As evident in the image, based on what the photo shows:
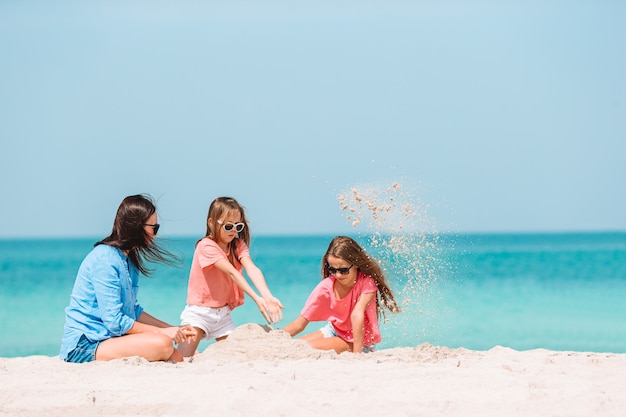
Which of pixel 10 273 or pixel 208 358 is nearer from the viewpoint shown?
pixel 208 358

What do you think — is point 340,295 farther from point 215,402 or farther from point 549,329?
point 549,329

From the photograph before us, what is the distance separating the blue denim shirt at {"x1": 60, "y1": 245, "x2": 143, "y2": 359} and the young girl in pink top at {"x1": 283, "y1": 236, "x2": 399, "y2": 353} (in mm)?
1428

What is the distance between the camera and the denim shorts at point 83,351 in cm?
536

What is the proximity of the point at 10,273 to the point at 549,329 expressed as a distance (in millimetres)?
25403

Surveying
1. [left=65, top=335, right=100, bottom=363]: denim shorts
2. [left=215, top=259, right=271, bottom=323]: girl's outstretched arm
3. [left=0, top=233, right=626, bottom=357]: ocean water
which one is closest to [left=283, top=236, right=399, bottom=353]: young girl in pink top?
[left=0, top=233, right=626, bottom=357]: ocean water

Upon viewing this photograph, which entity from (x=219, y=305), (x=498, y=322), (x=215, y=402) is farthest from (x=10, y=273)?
(x=215, y=402)

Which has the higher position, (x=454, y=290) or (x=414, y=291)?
(x=414, y=291)

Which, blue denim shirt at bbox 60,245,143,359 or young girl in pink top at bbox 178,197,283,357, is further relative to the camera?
young girl in pink top at bbox 178,197,283,357

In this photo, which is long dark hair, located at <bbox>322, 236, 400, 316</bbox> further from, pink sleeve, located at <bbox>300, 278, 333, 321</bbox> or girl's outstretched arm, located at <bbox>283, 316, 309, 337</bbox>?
girl's outstretched arm, located at <bbox>283, 316, 309, 337</bbox>

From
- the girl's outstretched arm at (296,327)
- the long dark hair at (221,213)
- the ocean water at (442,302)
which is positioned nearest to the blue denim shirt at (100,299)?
the ocean water at (442,302)

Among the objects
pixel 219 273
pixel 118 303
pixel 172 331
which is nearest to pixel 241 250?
pixel 219 273

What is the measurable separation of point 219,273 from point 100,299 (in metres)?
1.23

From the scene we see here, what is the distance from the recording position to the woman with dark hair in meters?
5.32

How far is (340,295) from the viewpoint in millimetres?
6328
